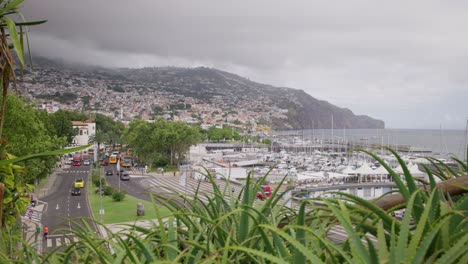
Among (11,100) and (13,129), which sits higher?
(11,100)

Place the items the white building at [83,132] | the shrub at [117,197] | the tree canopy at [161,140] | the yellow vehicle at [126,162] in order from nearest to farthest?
the shrub at [117,197], the tree canopy at [161,140], the yellow vehicle at [126,162], the white building at [83,132]

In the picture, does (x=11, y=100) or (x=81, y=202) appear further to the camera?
(x=81, y=202)

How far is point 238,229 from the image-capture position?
2.08 m

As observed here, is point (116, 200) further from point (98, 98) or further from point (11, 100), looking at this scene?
point (98, 98)

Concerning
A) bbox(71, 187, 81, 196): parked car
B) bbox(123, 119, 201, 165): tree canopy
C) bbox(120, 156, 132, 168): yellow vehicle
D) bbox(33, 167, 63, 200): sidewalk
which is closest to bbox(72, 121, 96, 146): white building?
bbox(120, 156, 132, 168): yellow vehicle

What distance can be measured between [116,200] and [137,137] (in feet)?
72.2

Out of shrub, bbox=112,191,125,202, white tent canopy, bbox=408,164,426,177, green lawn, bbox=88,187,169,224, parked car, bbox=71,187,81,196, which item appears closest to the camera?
green lawn, bbox=88,187,169,224

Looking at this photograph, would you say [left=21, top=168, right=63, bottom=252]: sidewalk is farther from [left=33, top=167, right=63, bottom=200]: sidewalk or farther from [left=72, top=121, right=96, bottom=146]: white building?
[left=72, top=121, right=96, bottom=146]: white building

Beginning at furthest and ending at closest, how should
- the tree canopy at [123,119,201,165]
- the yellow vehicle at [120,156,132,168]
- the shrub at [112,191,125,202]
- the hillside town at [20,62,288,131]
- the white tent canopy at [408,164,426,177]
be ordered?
the hillside town at [20,62,288,131] < the yellow vehicle at [120,156,132,168] < the tree canopy at [123,119,201,165] < the white tent canopy at [408,164,426,177] < the shrub at [112,191,125,202]

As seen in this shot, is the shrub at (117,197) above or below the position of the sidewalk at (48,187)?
above

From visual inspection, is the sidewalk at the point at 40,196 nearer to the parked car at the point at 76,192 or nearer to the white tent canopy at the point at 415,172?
the parked car at the point at 76,192

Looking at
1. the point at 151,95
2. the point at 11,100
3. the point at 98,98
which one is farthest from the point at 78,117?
the point at 151,95

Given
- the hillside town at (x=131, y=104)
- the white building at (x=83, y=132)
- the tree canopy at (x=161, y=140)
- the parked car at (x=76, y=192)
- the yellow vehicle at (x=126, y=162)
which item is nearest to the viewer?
the parked car at (x=76, y=192)

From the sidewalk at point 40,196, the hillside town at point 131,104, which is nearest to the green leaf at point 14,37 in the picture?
the sidewalk at point 40,196
